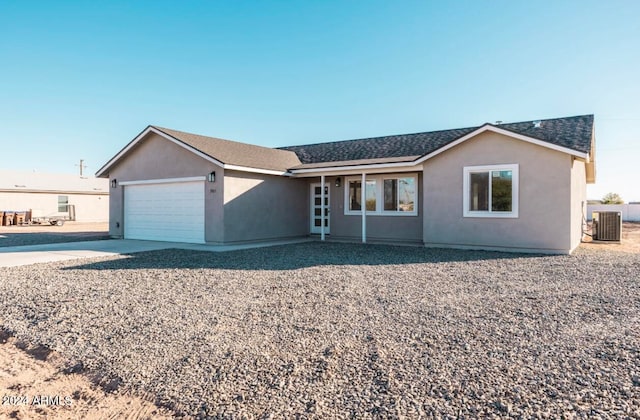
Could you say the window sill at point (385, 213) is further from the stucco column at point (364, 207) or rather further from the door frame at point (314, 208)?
the door frame at point (314, 208)

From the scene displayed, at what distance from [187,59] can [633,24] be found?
16856 mm

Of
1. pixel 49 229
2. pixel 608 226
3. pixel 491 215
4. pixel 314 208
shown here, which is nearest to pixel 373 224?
pixel 314 208

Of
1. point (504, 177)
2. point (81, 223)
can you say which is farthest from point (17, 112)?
point (504, 177)

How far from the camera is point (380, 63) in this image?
1802cm

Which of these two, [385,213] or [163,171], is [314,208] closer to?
[385,213]

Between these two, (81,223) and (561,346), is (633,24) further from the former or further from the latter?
(81,223)

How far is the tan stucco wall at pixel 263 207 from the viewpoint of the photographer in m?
13.3

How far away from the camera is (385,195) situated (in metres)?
14.6

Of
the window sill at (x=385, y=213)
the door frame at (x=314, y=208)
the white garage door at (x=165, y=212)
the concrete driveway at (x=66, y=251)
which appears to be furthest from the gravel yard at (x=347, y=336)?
the door frame at (x=314, y=208)

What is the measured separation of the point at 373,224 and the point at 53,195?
949 inches

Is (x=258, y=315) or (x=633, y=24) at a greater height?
(x=633, y=24)

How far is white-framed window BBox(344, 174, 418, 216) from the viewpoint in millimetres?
14125

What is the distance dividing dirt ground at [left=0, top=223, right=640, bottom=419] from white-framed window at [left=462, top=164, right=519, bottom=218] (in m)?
10.7

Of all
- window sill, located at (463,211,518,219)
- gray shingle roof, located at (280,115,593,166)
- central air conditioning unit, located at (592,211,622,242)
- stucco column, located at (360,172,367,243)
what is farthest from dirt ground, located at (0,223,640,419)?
central air conditioning unit, located at (592,211,622,242)
